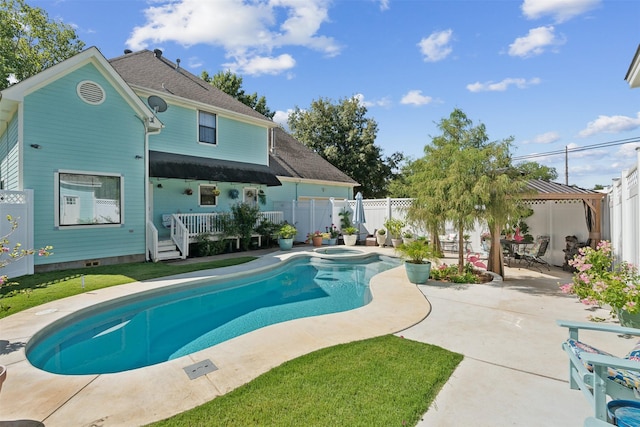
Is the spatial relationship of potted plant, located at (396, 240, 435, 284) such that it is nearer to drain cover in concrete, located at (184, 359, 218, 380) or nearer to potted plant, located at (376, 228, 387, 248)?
drain cover in concrete, located at (184, 359, 218, 380)

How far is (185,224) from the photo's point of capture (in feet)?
42.8

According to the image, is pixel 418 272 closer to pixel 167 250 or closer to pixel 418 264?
pixel 418 264

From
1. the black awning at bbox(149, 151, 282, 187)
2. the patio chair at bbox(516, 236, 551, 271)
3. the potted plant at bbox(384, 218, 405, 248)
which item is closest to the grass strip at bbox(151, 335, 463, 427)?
the patio chair at bbox(516, 236, 551, 271)

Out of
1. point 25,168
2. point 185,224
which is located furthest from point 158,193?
point 25,168

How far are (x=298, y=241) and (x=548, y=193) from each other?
12.4 metres

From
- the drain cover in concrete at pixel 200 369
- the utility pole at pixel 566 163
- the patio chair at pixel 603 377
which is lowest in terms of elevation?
the drain cover in concrete at pixel 200 369

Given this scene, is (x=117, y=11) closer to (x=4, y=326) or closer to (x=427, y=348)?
(x=4, y=326)

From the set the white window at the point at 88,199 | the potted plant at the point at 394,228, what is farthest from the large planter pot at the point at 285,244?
the white window at the point at 88,199

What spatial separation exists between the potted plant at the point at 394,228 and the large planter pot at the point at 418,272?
6955 mm

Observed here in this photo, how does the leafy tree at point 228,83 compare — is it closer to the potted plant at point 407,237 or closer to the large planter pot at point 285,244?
the large planter pot at point 285,244

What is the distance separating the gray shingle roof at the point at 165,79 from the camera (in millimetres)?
13594

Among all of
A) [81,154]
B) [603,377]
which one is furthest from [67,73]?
[603,377]

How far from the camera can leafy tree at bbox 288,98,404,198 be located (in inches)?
1231

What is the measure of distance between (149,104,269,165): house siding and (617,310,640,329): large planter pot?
1520cm
